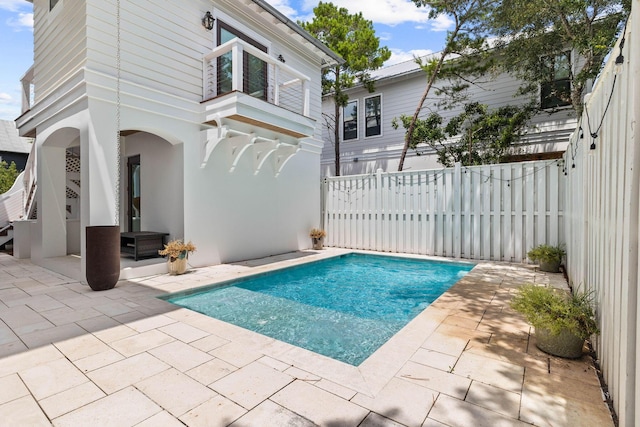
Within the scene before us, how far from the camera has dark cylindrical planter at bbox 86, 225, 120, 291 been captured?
189 inches

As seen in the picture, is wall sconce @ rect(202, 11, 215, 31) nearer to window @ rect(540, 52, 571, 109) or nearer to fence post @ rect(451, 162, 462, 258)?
fence post @ rect(451, 162, 462, 258)

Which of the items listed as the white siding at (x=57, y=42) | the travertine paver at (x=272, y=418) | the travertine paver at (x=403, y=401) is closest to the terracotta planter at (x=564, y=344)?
the travertine paver at (x=403, y=401)

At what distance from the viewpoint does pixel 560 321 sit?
2.64m

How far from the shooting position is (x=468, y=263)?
24.4 feet

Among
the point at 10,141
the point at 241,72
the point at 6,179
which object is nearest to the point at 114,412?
the point at 241,72

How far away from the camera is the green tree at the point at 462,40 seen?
9982mm

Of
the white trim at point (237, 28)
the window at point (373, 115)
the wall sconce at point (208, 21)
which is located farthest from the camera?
the window at point (373, 115)

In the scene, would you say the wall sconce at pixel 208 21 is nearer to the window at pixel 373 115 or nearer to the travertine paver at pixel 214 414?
the travertine paver at pixel 214 414

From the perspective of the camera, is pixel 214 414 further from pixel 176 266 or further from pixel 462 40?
pixel 462 40

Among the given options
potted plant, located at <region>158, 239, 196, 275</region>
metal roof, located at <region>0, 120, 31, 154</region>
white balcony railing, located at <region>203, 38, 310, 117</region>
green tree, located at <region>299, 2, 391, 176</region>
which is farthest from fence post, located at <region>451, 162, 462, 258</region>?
metal roof, located at <region>0, 120, 31, 154</region>

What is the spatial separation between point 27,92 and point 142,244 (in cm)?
538

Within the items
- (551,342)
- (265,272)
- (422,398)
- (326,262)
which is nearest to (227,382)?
(422,398)

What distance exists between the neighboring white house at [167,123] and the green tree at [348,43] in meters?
3.51

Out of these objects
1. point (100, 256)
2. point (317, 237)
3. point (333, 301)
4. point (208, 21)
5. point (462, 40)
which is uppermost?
point (462, 40)
